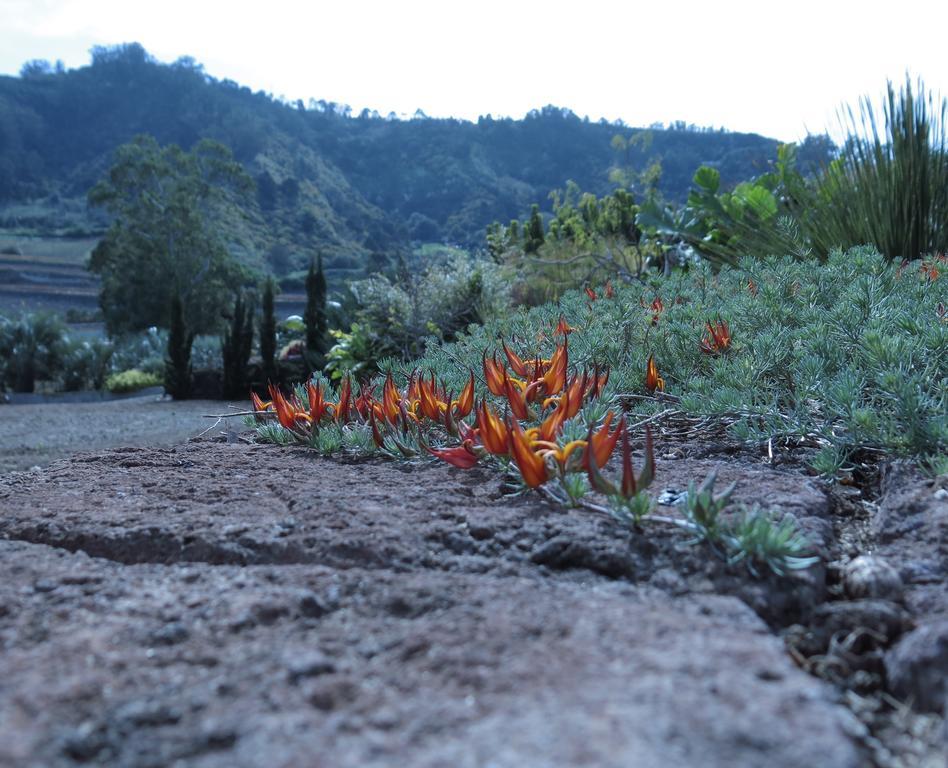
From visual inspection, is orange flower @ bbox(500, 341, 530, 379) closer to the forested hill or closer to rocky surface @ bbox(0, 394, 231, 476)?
rocky surface @ bbox(0, 394, 231, 476)

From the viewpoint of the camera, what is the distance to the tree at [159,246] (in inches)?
1335

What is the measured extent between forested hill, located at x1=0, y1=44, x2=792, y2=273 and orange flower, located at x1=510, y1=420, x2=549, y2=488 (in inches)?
2720

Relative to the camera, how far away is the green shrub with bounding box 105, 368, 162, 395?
1689cm

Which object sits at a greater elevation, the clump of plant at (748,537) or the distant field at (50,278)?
the clump of plant at (748,537)

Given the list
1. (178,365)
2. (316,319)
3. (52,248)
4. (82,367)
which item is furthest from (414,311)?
(52,248)

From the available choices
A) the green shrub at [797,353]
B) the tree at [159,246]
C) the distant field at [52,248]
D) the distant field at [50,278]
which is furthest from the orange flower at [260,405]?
the distant field at [52,248]

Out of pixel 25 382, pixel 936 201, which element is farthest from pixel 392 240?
pixel 936 201

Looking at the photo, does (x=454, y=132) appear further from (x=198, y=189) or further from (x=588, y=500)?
(x=588, y=500)

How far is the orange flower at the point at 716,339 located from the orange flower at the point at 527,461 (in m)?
1.39

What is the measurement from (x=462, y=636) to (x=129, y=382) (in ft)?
56.8

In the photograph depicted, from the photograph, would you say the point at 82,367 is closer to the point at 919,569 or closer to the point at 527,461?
the point at 527,461

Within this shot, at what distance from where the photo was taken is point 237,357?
1496 cm

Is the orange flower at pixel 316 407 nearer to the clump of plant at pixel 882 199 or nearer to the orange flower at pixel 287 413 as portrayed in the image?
the orange flower at pixel 287 413

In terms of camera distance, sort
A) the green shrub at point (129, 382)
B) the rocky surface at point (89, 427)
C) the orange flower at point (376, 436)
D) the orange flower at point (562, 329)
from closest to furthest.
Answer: the orange flower at point (376, 436), the orange flower at point (562, 329), the rocky surface at point (89, 427), the green shrub at point (129, 382)
